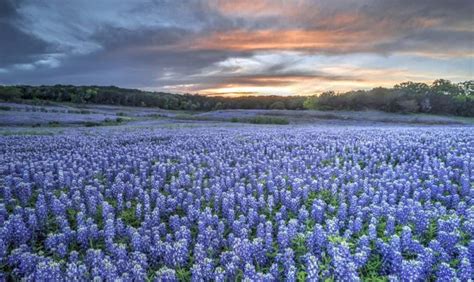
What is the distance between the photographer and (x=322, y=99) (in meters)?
70.8

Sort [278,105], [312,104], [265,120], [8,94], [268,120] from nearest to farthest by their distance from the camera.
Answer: [268,120], [265,120], [8,94], [312,104], [278,105]

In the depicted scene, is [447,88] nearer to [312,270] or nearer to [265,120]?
[265,120]

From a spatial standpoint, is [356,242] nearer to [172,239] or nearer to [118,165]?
[172,239]

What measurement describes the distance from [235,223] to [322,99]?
6694 cm

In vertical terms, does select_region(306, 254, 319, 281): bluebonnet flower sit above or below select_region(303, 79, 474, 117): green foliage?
below

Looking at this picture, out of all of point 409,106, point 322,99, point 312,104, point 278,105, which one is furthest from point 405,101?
point 278,105

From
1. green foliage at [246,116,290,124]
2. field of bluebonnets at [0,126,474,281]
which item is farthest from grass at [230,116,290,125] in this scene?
field of bluebonnets at [0,126,474,281]

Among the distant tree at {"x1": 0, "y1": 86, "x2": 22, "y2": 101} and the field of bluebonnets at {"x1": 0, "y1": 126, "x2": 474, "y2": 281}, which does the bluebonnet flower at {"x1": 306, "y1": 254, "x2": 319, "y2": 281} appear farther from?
the distant tree at {"x1": 0, "y1": 86, "x2": 22, "y2": 101}

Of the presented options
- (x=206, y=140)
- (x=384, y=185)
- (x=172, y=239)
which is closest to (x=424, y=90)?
(x=206, y=140)

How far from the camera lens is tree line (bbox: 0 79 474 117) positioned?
60031 millimetres

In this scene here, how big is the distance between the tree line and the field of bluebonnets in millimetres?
52883

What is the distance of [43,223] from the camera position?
669cm

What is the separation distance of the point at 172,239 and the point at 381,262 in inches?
125

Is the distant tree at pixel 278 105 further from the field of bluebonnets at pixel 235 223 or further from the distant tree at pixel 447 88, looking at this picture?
the field of bluebonnets at pixel 235 223
